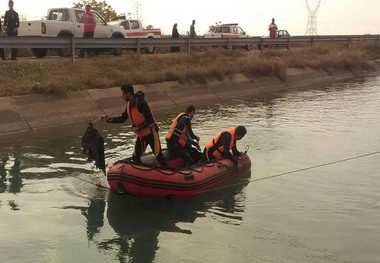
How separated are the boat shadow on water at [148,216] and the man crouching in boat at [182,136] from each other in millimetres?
1025

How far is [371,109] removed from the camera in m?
22.7

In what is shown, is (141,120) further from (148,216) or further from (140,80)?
(140,80)

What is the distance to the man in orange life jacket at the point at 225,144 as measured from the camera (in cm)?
1127

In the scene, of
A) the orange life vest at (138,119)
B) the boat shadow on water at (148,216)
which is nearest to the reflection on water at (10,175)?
the boat shadow on water at (148,216)

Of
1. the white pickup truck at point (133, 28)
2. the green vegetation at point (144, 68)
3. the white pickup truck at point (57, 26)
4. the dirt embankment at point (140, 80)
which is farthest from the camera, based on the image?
the white pickup truck at point (133, 28)

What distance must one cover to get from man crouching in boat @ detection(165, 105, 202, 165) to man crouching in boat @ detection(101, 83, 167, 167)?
1.96ft

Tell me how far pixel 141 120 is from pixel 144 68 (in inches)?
559

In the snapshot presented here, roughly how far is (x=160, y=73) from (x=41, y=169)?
38.9ft

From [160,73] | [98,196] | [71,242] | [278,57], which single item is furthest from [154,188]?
[278,57]

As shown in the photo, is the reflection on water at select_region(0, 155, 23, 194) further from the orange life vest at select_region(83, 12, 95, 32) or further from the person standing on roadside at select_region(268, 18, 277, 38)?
the person standing on roadside at select_region(268, 18, 277, 38)

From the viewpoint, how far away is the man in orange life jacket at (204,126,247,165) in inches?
444

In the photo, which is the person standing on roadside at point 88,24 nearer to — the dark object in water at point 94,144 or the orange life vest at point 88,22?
the orange life vest at point 88,22

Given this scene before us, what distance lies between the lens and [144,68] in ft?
78.5

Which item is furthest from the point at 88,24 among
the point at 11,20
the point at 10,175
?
the point at 10,175
